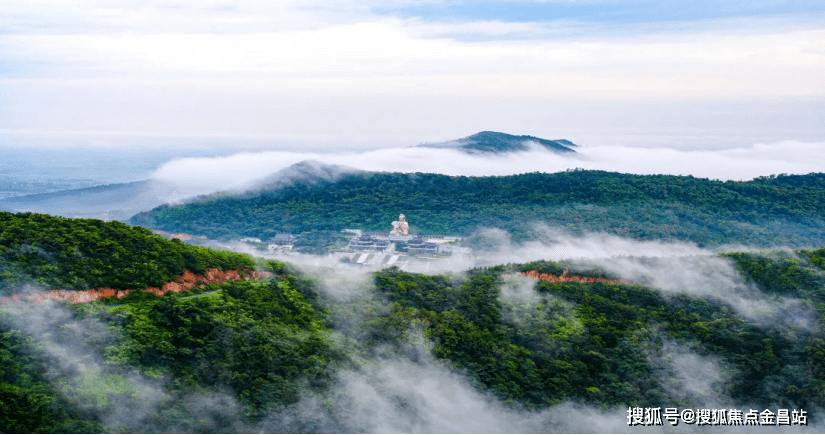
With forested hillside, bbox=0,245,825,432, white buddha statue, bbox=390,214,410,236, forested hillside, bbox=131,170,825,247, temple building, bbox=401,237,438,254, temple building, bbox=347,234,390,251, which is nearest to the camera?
forested hillside, bbox=0,245,825,432

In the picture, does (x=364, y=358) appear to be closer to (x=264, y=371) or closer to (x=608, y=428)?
(x=264, y=371)

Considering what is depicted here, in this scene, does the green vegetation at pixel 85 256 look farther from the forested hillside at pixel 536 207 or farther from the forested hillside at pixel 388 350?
the forested hillside at pixel 536 207

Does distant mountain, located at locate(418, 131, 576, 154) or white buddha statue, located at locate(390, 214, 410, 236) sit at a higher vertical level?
distant mountain, located at locate(418, 131, 576, 154)

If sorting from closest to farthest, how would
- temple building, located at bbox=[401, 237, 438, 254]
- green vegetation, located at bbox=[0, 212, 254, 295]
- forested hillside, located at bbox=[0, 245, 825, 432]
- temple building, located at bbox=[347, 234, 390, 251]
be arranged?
forested hillside, located at bbox=[0, 245, 825, 432] → green vegetation, located at bbox=[0, 212, 254, 295] → temple building, located at bbox=[401, 237, 438, 254] → temple building, located at bbox=[347, 234, 390, 251]

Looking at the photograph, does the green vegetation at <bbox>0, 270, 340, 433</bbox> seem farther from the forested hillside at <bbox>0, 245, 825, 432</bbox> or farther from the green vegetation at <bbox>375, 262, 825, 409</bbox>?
the green vegetation at <bbox>375, 262, 825, 409</bbox>

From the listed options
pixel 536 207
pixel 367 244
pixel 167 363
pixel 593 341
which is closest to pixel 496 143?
pixel 536 207

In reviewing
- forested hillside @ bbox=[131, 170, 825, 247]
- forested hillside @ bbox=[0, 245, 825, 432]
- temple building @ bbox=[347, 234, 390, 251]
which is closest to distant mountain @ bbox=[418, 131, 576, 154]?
forested hillside @ bbox=[131, 170, 825, 247]

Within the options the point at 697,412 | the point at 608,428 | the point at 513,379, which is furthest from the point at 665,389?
the point at 513,379
